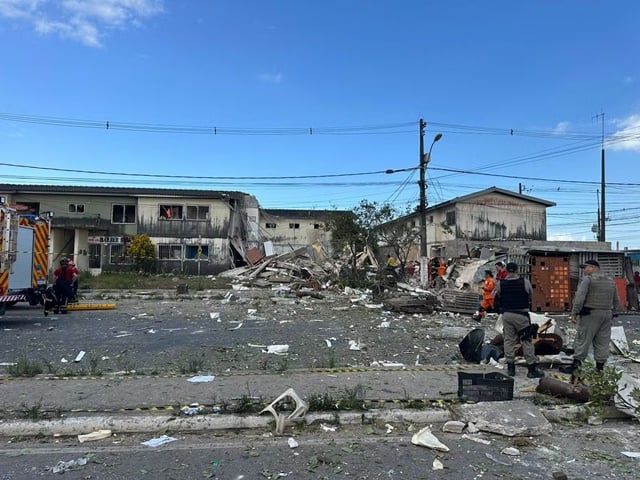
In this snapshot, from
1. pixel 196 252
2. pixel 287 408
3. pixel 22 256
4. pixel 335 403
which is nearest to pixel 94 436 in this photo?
pixel 287 408

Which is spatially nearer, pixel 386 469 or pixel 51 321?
pixel 386 469

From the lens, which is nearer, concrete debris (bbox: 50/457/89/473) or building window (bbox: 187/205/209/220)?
concrete debris (bbox: 50/457/89/473)

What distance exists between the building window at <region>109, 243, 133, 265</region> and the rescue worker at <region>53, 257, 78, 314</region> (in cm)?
1690

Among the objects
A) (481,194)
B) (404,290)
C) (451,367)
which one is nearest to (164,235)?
(404,290)

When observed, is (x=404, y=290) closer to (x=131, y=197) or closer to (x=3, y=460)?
(x=3, y=460)

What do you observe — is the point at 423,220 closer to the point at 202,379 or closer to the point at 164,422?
the point at 202,379

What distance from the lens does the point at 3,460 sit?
3812 mm

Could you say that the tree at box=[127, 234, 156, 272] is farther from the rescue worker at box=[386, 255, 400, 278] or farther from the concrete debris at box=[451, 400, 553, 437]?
the concrete debris at box=[451, 400, 553, 437]

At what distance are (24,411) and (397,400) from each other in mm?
3974

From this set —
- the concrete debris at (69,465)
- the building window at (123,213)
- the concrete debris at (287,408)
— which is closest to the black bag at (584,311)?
the concrete debris at (287,408)

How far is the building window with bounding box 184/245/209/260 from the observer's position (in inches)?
1189

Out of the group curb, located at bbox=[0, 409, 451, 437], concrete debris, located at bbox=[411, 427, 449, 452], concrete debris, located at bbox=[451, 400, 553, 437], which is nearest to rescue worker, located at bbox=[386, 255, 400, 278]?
concrete debris, located at bbox=[451, 400, 553, 437]

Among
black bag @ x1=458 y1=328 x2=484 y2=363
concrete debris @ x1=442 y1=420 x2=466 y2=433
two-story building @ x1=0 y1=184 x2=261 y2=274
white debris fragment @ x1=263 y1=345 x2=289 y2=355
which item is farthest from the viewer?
two-story building @ x1=0 y1=184 x2=261 y2=274

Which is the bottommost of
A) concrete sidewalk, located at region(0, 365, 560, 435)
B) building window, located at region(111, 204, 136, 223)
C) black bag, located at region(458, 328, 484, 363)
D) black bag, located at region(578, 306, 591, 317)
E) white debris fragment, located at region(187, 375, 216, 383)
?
concrete sidewalk, located at region(0, 365, 560, 435)
